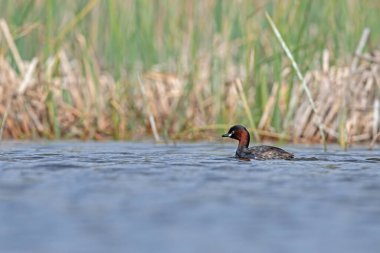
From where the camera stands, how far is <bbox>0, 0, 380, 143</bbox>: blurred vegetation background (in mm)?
13102

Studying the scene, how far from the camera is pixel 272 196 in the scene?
7449 millimetres

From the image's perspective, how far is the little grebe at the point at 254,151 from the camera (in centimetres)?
1059

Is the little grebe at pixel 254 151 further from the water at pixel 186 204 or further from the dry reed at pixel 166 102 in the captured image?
the dry reed at pixel 166 102

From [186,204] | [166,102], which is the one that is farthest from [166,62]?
[186,204]

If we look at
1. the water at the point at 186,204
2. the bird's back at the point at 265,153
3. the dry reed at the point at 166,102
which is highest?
the dry reed at the point at 166,102

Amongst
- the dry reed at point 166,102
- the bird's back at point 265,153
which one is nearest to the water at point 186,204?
the bird's back at point 265,153

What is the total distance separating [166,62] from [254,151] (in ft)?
13.3

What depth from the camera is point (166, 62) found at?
1473 centimetres

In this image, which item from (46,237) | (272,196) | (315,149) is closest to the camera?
(46,237)

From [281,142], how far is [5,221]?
23.4 ft

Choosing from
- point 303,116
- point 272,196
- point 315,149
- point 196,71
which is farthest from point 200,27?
point 272,196

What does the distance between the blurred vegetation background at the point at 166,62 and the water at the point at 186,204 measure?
101 inches

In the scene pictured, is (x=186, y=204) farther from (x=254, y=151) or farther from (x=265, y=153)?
(x=254, y=151)

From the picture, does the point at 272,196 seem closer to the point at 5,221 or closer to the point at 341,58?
the point at 5,221
